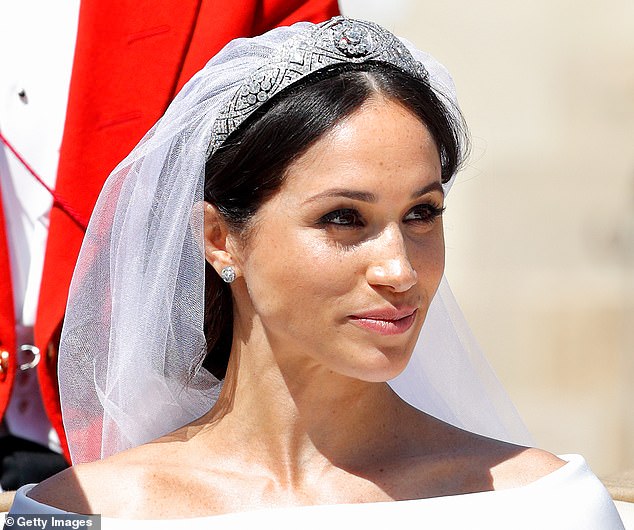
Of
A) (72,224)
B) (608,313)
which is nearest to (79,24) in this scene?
(72,224)

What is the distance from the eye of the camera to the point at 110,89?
2760 mm

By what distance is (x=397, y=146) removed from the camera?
213 cm

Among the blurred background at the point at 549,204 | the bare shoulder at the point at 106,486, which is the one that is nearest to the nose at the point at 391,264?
the bare shoulder at the point at 106,486

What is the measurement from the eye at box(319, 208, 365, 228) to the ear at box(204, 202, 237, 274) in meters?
0.22

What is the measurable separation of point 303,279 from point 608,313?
343 centimetres

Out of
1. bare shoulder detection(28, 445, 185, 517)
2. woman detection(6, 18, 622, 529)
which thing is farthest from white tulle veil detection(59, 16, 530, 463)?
bare shoulder detection(28, 445, 185, 517)

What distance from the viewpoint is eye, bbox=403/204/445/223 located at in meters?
2.18

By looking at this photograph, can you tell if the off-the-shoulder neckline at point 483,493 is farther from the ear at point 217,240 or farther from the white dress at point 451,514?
the ear at point 217,240

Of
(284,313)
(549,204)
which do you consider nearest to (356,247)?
(284,313)

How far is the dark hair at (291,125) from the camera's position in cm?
216

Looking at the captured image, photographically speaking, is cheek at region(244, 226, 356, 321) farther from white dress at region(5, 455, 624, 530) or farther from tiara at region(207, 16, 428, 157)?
white dress at region(5, 455, 624, 530)

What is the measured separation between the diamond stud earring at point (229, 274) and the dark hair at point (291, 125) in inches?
2.8

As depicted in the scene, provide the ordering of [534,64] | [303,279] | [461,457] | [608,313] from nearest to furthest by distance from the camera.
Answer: [303,279] < [461,457] < [534,64] < [608,313]

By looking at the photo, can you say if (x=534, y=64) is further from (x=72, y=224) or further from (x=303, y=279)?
(x=303, y=279)
